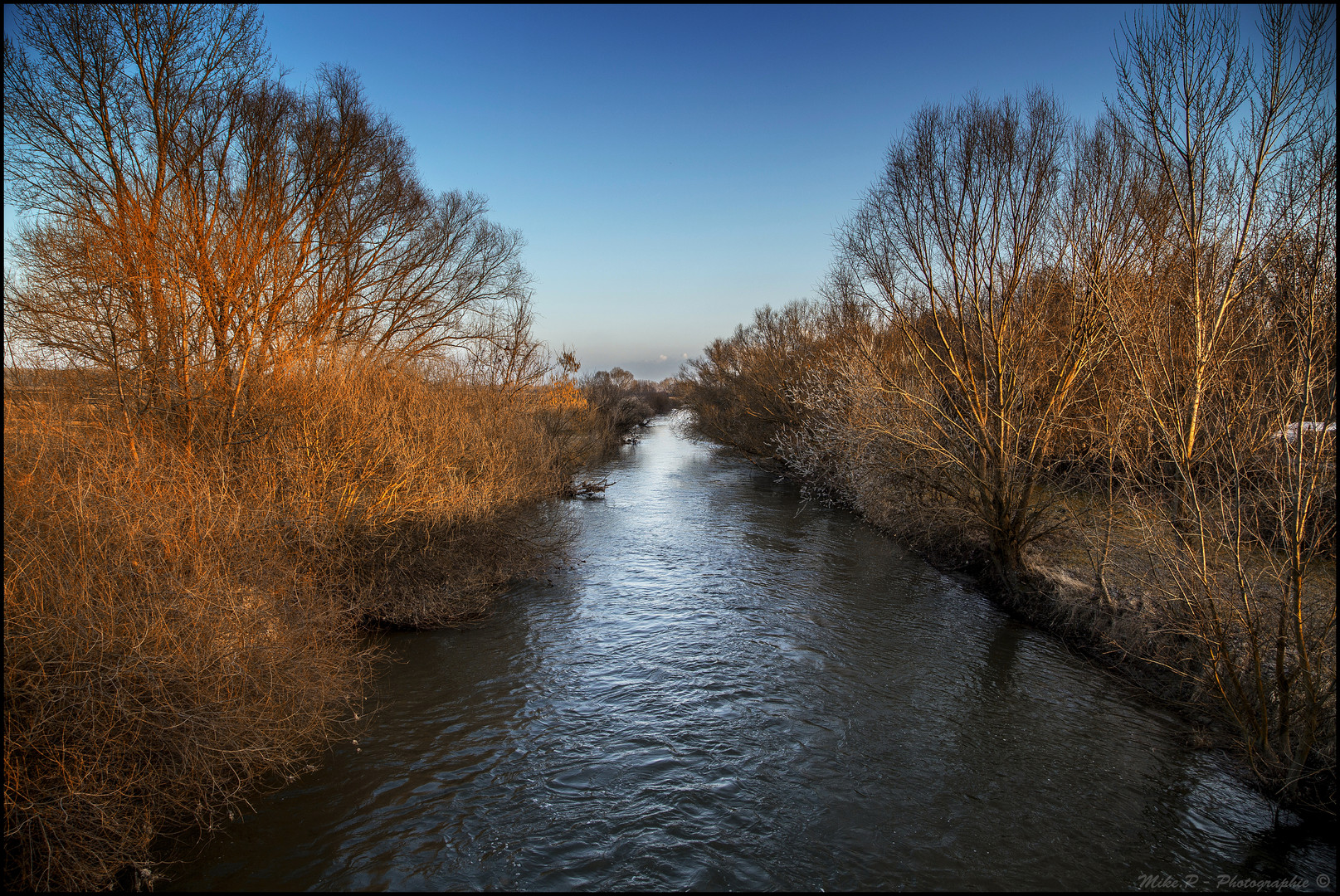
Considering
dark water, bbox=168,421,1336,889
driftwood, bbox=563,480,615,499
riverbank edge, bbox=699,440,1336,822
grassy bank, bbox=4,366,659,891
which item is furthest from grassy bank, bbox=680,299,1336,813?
grassy bank, bbox=4,366,659,891

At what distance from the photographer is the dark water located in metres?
5.40

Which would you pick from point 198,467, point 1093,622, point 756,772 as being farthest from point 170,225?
point 1093,622

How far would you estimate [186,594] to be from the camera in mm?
5555

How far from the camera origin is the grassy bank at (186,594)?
15.2ft

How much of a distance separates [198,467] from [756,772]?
24.7 ft

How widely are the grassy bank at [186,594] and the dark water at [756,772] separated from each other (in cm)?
69

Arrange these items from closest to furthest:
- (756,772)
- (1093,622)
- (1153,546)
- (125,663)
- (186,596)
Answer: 1. (125,663)
2. (186,596)
3. (756,772)
4. (1153,546)
5. (1093,622)

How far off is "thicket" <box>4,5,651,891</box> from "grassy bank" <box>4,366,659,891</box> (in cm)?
3

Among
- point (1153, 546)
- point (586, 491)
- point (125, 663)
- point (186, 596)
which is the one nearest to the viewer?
point (125, 663)

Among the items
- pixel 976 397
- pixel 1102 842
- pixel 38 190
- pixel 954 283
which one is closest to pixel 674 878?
pixel 1102 842

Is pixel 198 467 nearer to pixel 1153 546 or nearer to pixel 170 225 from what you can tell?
pixel 170 225

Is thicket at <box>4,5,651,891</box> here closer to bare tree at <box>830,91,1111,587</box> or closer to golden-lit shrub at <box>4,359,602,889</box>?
golden-lit shrub at <box>4,359,602,889</box>

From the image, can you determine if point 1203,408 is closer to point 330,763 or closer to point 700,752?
point 700,752

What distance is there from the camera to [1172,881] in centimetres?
526
